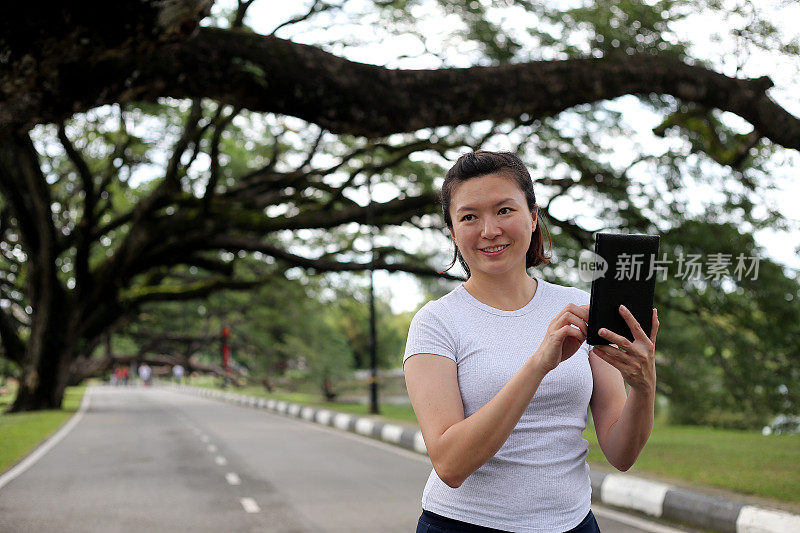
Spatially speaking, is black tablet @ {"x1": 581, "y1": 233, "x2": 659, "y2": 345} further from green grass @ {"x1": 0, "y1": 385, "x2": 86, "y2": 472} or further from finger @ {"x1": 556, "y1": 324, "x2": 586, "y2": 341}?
green grass @ {"x1": 0, "y1": 385, "x2": 86, "y2": 472}

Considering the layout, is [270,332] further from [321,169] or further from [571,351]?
[571,351]

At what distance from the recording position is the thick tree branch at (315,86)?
8398 mm

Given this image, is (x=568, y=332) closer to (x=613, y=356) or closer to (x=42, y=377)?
(x=613, y=356)

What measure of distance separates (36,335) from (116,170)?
4619mm

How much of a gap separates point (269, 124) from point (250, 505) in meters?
13.1

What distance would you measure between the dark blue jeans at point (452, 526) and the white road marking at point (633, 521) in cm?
533

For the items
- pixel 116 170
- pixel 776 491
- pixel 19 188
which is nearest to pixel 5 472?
pixel 776 491

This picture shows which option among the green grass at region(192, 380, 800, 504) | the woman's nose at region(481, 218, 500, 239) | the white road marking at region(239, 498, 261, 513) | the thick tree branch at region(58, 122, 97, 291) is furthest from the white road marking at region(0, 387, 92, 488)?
the woman's nose at region(481, 218, 500, 239)

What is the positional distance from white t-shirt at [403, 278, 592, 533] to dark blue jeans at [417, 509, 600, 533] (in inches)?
0.5

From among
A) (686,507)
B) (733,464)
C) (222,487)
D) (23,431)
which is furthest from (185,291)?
(686,507)

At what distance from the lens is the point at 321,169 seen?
18.6 meters

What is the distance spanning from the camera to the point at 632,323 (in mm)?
1833

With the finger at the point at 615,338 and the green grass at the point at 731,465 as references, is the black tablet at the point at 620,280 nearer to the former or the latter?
the finger at the point at 615,338

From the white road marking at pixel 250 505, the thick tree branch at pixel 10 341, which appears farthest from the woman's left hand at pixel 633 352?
the thick tree branch at pixel 10 341
